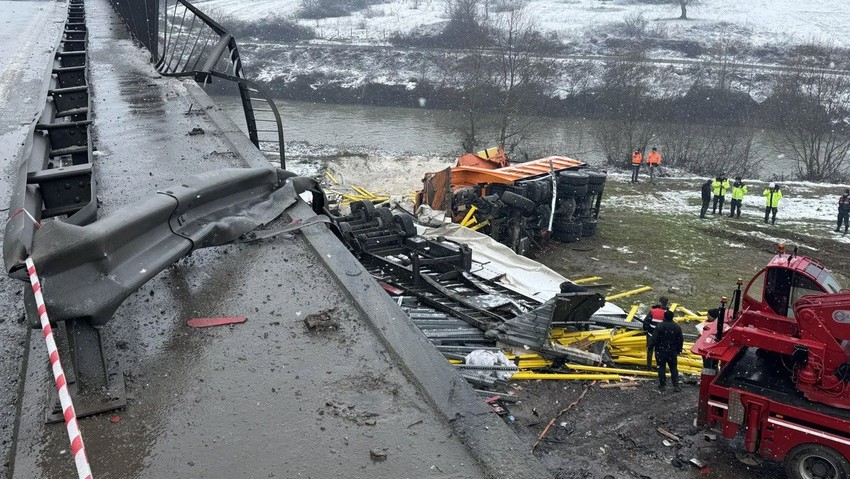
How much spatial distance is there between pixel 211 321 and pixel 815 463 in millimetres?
6587

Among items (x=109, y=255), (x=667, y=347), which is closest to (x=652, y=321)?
(x=667, y=347)

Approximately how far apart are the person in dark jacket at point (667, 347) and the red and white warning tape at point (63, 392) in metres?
7.97

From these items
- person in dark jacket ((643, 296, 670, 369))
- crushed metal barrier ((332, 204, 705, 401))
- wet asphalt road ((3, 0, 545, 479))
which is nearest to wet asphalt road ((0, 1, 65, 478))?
wet asphalt road ((3, 0, 545, 479))

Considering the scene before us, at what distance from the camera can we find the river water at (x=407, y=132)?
3080cm

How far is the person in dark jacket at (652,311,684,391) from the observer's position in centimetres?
944

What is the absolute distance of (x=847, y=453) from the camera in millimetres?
7234

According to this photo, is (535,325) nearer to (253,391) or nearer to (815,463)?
(815,463)

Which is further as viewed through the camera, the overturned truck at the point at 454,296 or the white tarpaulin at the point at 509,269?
the white tarpaulin at the point at 509,269

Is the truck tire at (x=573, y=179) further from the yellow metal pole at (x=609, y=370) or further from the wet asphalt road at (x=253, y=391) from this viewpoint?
the wet asphalt road at (x=253, y=391)

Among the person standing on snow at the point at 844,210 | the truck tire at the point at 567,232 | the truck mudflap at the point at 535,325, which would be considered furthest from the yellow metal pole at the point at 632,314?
the person standing on snow at the point at 844,210

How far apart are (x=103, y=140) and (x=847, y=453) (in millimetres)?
9147

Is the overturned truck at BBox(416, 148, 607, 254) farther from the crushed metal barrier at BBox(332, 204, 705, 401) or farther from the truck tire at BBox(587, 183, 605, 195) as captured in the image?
the crushed metal barrier at BBox(332, 204, 705, 401)

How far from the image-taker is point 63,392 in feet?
9.59

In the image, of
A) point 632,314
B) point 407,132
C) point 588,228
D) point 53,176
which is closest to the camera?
point 53,176
